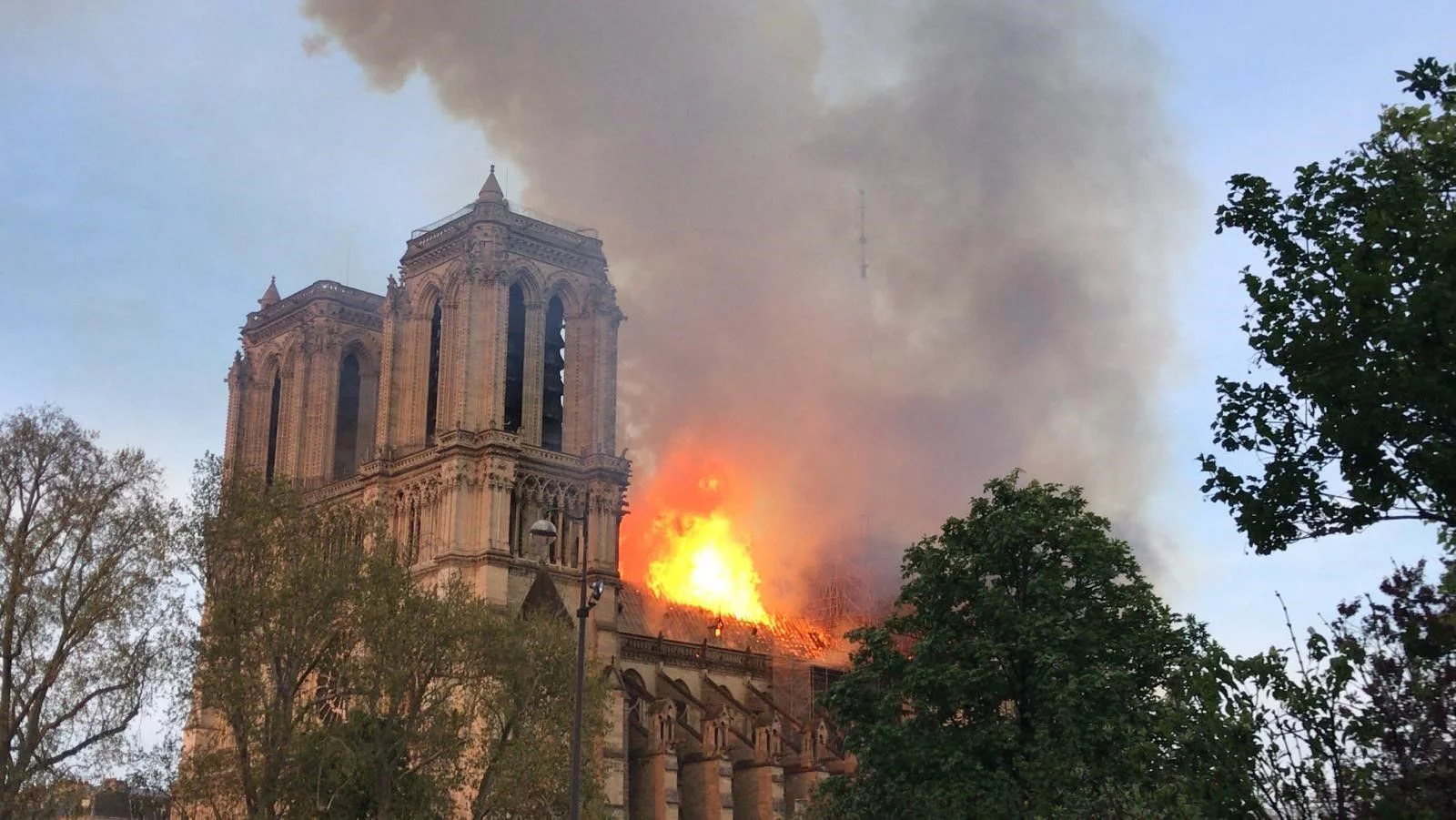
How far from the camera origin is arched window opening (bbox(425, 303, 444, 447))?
3091 inches

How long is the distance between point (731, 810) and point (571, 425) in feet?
68.1

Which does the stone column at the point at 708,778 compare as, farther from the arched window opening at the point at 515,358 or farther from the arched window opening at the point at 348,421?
the arched window opening at the point at 348,421

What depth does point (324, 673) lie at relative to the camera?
133 ft

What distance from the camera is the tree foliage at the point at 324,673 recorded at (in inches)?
1490

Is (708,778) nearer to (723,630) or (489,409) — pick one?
(723,630)

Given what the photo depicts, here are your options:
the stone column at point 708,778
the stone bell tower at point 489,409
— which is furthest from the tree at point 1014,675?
the stone column at point 708,778

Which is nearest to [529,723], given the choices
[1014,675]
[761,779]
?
[1014,675]

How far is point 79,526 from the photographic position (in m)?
37.7

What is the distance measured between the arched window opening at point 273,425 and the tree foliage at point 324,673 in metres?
46.6

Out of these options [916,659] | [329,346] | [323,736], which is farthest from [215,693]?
[329,346]

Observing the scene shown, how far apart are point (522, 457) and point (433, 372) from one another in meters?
8.56

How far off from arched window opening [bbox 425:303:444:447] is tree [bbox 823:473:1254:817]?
40850 millimetres

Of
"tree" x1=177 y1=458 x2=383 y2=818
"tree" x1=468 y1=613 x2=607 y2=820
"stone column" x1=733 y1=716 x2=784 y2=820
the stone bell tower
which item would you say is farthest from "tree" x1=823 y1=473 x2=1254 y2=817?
"stone column" x1=733 y1=716 x2=784 y2=820

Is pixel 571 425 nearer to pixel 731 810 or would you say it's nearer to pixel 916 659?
pixel 731 810
